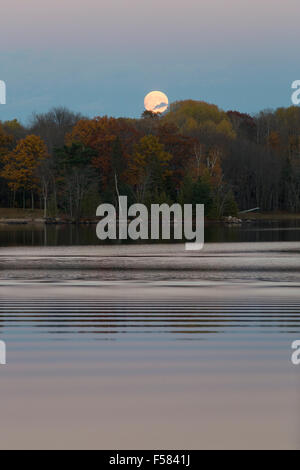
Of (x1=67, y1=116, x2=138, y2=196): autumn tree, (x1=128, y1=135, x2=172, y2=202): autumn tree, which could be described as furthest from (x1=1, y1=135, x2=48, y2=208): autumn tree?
(x1=128, y1=135, x2=172, y2=202): autumn tree

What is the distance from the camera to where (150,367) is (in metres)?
8.22

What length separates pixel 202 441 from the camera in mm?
5941

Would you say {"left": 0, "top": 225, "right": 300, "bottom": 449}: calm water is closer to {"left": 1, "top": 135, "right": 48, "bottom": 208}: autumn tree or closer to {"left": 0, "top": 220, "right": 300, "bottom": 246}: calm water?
{"left": 0, "top": 220, "right": 300, "bottom": 246}: calm water

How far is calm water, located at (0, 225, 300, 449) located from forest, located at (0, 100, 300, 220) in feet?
214

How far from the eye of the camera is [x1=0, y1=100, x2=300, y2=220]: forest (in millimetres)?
82125

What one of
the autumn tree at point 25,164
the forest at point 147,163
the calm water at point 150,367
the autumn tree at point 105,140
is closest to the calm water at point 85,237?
the calm water at point 150,367

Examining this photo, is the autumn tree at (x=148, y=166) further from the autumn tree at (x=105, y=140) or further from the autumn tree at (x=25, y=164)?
the autumn tree at (x=25, y=164)

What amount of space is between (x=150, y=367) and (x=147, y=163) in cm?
7823

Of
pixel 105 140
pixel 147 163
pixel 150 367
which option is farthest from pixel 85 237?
pixel 105 140

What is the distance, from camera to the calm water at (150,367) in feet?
20.3
